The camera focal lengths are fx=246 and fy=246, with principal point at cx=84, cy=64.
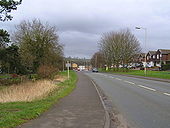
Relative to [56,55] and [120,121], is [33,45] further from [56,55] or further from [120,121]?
[120,121]

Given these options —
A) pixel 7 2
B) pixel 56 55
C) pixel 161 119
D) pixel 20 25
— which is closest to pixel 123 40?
pixel 56 55

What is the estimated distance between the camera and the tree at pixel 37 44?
141 ft

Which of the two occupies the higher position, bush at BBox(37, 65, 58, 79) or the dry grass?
bush at BBox(37, 65, 58, 79)

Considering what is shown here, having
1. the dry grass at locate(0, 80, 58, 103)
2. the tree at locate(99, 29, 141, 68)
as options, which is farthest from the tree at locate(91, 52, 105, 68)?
the dry grass at locate(0, 80, 58, 103)

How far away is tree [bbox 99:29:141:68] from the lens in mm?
62281

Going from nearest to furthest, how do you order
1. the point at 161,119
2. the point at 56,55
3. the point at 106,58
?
the point at 161,119 < the point at 56,55 < the point at 106,58

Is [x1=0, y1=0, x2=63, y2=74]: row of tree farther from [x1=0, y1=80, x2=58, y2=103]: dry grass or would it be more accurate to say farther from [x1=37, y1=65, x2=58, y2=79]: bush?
[x1=0, y1=80, x2=58, y2=103]: dry grass

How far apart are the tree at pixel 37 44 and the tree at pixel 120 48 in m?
22.2

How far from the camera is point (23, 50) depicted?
4225 cm

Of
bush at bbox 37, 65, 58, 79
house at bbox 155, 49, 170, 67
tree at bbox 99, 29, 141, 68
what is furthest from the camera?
house at bbox 155, 49, 170, 67

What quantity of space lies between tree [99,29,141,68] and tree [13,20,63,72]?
72.7ft

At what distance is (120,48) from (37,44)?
26759 mm

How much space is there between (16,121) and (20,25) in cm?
4197

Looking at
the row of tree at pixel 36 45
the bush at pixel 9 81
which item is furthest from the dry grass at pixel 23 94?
the row of tree at pixel 36 45
